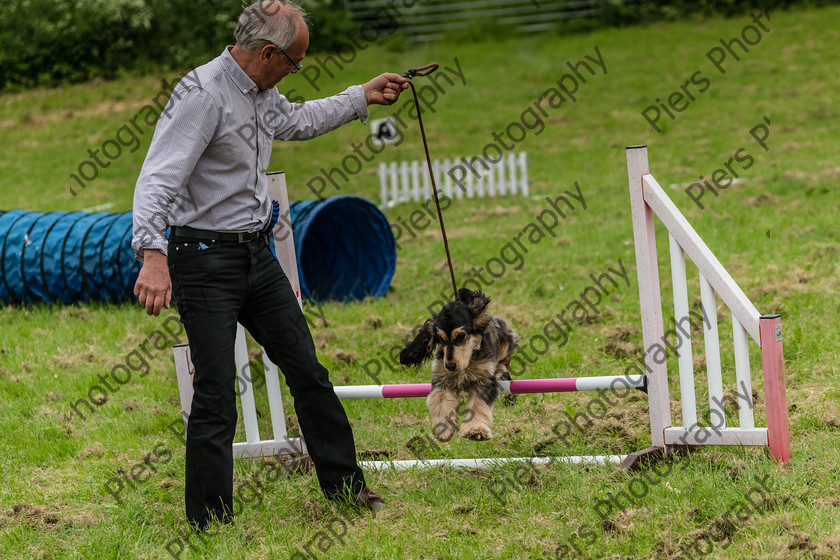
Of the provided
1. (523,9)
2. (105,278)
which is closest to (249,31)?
(105,278)

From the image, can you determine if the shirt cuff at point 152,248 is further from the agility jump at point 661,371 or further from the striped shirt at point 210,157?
the agility jump at point 661,371

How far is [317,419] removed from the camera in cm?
379

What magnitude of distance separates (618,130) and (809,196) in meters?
7.86

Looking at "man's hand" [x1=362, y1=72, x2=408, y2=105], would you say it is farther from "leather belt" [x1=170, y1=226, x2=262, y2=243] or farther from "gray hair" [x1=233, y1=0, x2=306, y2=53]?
"leather belt" [x1=170, y1=226, x2=262, y2=243]

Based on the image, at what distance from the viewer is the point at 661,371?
12.9 ft

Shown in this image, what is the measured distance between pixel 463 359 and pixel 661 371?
2.97ft

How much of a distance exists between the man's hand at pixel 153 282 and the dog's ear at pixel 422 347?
1306 millimetres

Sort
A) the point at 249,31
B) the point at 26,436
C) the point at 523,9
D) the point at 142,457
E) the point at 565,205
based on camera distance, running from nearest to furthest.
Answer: the point at 249,31
the point at 142,457
the point at 26,436
the point at 565,205
the point at 523,9

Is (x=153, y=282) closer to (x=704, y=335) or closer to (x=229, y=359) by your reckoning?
(x=229, y=359)

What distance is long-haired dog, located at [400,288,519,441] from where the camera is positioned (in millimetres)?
3822

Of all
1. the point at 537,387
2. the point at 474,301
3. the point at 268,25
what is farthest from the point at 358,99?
the point at 537,387

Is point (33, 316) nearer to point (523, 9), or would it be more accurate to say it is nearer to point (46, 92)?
point (46, 92)

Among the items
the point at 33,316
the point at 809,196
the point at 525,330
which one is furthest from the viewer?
the point at 809,196

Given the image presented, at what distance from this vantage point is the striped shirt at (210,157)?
3.24 meters
